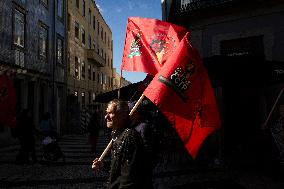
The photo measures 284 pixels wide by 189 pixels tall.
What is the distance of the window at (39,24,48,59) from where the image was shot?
19.2 meters

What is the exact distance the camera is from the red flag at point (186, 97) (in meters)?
3.53

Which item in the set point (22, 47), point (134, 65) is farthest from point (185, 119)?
point (22, 47)

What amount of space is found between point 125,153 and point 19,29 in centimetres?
1519

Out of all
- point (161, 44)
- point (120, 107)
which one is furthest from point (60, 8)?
point (120, 107)

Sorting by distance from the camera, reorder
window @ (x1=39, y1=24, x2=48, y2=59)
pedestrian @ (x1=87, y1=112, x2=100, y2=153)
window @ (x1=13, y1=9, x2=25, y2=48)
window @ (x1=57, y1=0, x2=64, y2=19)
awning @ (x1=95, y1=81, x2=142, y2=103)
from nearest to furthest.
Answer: awning @ (x1=95, y1=81, x2=142, y2=103)
pedestrian @ (x1=87, y1=112, x2=100, y2=153)
window @ (x1=13, y1=9, x2=25, y2=48)
window @ (x1=39, y1=24, x2=48, y2=59)
window @ (x1=57, y1=0, x2=64, y2=19)

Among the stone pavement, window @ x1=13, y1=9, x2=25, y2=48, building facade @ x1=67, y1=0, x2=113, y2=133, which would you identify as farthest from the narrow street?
building facade @ x1=67, y1=0, x2=113, y2=133

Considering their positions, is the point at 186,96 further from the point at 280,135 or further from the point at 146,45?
the point at 280,135

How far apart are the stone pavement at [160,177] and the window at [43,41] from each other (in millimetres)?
10329

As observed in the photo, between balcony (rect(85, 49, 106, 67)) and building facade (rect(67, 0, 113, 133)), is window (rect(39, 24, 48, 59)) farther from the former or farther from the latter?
balcony (rect(85, 49, 106, 67))

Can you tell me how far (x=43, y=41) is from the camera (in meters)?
19.8

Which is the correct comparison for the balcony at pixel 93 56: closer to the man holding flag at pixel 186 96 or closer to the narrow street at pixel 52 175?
the narrow street at pixel 52 175

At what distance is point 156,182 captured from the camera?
7316 millimetres

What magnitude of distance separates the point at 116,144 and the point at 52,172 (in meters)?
6.36

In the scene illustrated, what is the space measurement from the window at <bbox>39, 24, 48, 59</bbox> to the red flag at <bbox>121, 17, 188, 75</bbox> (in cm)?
1515
